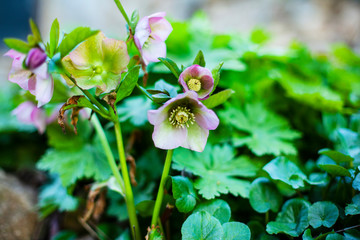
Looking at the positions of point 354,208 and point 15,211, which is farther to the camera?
point 15,211

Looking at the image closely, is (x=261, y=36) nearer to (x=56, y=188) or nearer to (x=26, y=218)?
(x=56, y=188)

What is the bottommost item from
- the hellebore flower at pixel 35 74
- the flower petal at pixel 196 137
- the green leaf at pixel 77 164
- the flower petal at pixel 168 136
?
the green leaf at pixel 77 164

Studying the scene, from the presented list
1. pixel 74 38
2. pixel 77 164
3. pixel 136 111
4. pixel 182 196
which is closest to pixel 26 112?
pixel 77 164

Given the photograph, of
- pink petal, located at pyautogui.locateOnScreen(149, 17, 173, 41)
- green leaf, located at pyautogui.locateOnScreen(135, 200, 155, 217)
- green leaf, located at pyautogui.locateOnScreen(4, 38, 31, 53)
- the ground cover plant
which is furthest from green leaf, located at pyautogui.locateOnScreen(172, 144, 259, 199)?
green leaf, located at pyautogui.locateOnScreen(4, 38, 31, 53)

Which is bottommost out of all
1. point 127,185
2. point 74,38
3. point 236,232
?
point 236,232

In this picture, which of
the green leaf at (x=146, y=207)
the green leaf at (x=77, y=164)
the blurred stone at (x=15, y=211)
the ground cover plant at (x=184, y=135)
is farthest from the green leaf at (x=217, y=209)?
the blurred stone at (x=15, y=211)

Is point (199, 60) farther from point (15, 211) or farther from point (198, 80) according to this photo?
point (15, 211)

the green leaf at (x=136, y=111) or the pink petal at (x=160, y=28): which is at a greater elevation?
the pink petal at (x=160, y=28)

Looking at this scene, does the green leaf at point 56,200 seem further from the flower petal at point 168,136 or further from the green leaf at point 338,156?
the green leaf at point 338,156
